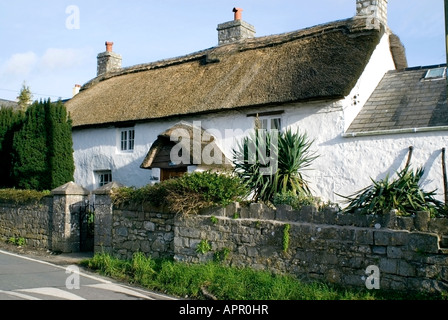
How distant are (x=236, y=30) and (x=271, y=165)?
31.9 ft

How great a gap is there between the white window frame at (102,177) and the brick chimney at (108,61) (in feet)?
22.3

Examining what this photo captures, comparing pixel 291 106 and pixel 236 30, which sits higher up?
pixel 236 30

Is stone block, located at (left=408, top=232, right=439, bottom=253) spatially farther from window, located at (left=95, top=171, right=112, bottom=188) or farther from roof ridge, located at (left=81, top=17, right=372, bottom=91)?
window, located at (left=95, top=171, right=112, bottom=188)

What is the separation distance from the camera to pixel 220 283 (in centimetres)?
812

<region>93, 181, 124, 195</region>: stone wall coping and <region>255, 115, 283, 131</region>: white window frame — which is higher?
<region>255, 115, 283, 131</region>: white window frame

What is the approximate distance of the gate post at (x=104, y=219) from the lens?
11008 millimetres

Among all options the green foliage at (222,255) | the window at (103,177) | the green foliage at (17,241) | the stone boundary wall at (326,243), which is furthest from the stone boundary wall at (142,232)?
the window at (103,177)

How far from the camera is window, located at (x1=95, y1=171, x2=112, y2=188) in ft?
58.9

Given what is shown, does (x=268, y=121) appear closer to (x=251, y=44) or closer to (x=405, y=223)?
(x=251, y=44)

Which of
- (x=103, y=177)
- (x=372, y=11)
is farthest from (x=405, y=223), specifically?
(x=103, y=177)

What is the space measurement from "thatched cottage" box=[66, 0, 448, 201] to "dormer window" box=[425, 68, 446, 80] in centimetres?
3

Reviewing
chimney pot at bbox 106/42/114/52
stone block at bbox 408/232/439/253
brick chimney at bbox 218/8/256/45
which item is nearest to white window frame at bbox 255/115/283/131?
brick chimney at bbox 218/8/256/45
